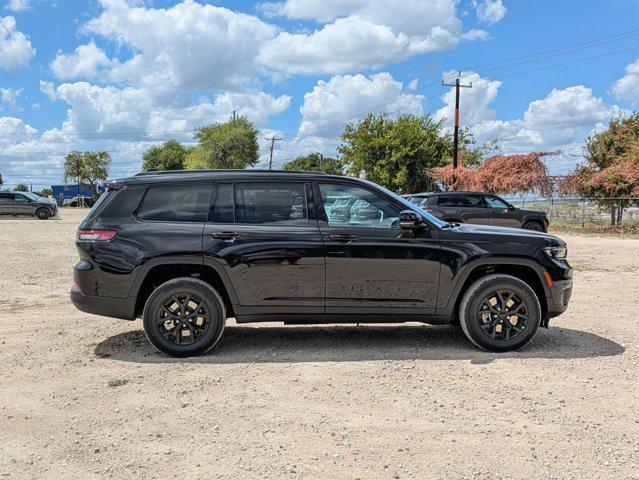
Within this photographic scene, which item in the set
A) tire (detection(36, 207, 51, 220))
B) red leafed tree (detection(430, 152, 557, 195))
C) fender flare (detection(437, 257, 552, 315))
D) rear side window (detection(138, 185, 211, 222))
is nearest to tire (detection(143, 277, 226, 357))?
rear side window (detection(138, 185, 211, 222))

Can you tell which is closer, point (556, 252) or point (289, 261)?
point (289, 261)

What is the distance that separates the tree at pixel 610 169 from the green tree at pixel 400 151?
44.8ft

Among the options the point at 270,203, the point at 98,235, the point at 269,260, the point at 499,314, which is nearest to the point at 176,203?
the point at 98,235

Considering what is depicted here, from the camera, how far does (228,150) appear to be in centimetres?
7400

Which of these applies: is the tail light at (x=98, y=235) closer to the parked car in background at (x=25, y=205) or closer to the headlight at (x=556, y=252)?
the headlight at (x=556, y=252)

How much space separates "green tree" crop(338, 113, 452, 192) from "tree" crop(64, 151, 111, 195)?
53747mm

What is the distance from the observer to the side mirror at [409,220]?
17.0 feet

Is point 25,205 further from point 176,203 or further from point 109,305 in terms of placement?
point 176,203

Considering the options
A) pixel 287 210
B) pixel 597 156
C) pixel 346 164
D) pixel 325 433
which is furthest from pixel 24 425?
pixel 346 164

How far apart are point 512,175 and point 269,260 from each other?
1146 inches

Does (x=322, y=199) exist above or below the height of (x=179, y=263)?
above

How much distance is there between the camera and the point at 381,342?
229 inches

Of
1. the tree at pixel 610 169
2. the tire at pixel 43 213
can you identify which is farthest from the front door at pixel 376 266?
the tire at pixel 43 213

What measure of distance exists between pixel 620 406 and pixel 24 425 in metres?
4.13
